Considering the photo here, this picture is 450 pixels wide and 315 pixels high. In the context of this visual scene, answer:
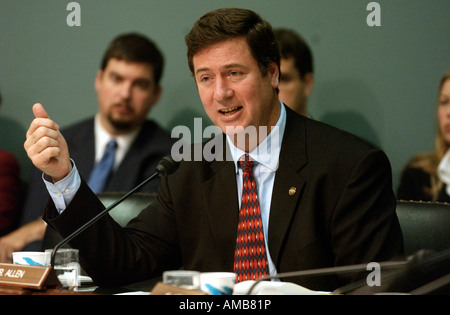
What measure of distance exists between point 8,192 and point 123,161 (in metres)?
0.79

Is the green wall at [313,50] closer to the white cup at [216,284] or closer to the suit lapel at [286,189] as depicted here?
the suit lapel at [286,189]

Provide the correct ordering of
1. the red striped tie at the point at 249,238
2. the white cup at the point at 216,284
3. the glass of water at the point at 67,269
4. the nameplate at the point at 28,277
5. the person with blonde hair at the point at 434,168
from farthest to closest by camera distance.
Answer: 1. the person with blonde hair at the point at 434,168
2. the red striped tie at the point at 249,238
3. the glass of water at the point at 67,269
4. the nameplate at the point at 28,277
5. the white cup at the point at 216,284

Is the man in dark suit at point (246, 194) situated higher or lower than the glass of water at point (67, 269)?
higher

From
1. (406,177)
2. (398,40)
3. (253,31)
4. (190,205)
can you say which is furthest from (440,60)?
(190,205)

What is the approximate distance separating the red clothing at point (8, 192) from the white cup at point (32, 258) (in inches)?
85.4

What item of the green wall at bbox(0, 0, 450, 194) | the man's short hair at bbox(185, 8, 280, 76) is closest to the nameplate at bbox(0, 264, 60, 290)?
the man's short hair at bbox(185, 8, 280, 76)

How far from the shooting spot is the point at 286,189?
6.03ft

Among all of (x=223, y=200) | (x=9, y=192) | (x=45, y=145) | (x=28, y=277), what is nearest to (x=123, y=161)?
(x=9, y=192)

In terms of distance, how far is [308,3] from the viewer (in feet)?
11.1

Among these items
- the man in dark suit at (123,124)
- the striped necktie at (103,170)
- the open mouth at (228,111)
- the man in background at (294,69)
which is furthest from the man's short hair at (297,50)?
the open mouth at (228,111)

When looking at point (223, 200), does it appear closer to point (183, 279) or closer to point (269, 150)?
point (269, 150)

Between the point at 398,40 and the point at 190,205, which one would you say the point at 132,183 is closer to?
the point at 190,205

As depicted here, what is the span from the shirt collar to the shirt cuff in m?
0.53

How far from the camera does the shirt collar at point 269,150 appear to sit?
75.2 inches
